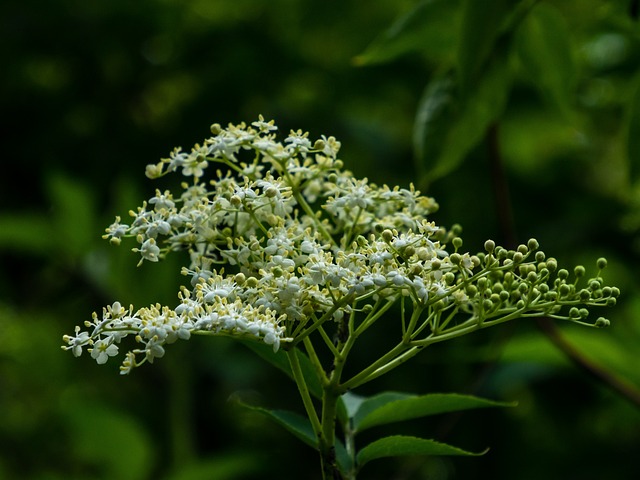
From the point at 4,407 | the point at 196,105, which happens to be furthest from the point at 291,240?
the point at 4,407

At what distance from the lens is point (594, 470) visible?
447cm

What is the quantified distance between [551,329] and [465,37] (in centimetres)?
117

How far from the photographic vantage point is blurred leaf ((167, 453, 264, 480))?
4199mm

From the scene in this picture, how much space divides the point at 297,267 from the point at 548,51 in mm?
1451

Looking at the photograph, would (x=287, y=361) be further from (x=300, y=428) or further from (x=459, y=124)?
(x=459, y=124)

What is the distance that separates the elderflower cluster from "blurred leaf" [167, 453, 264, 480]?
2.12 meters

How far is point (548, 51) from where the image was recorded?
3.04 metres

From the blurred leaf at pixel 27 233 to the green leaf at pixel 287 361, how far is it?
3029 millimetres

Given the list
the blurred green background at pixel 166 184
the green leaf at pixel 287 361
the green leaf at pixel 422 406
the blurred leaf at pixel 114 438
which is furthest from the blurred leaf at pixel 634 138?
the blurred leaf at pixel 114 438

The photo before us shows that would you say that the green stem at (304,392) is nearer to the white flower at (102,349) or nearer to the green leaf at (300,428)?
the green leaf at (300,428)

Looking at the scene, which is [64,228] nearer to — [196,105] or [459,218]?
[196,105]

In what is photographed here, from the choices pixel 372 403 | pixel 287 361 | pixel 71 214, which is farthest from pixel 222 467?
pixel 287 361

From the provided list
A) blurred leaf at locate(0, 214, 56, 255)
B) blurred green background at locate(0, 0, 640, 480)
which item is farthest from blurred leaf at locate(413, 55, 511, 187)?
blurred leaf at locate(0, 214, 56, 255)

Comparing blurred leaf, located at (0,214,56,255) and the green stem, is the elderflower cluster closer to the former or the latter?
the green stem
